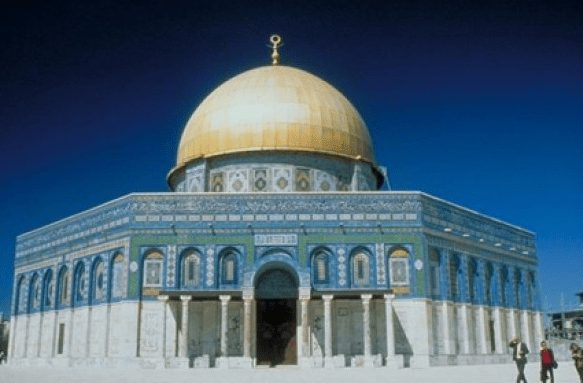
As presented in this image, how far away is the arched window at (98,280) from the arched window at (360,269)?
380 inches

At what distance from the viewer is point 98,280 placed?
2748 cm

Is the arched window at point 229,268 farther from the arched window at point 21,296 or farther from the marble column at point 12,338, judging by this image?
the marble column at point 12,338

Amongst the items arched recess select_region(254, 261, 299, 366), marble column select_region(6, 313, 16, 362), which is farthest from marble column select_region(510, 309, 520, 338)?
marble column select_region(6, 313, 16, 362)

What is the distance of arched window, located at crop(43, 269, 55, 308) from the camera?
30.1 m

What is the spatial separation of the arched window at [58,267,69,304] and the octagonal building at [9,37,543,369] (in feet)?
0.16

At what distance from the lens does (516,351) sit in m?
14.0

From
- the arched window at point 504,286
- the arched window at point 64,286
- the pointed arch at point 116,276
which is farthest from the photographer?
the arched window at point 504,286

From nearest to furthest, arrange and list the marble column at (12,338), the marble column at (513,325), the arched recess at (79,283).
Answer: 1. the arched recess at (79,283)
2. the marble column at (513,325)
3. the marble column at (12,338)

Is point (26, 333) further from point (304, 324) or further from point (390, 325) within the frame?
point (390, 325)

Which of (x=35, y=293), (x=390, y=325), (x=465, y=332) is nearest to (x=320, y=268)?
(x=390, y=325)

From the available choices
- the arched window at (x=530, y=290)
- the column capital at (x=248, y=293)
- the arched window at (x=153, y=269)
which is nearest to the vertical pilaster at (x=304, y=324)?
the column capital at (x=248, y=293)

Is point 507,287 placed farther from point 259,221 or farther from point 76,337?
point 76,337

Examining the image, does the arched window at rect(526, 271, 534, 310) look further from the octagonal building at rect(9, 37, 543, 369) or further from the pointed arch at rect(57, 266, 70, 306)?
the pointed arch at rect(57, 266, 70, 306)

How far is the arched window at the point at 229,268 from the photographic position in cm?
2525
